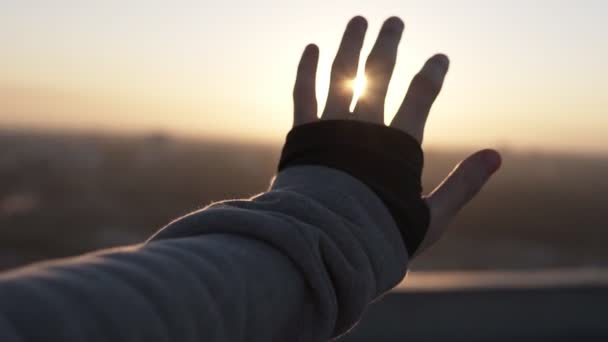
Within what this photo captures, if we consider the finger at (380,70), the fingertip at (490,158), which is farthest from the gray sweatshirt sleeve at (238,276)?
the fingertip at (490,158)

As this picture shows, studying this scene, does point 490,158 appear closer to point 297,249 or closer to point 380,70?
point 380,70

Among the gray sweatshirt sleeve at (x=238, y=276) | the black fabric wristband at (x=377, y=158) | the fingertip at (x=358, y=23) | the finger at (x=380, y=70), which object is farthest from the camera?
the fingertip at (x=358, y=23)

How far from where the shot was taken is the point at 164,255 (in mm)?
556

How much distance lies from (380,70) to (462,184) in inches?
8.6

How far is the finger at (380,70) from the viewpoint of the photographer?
105 centimetres

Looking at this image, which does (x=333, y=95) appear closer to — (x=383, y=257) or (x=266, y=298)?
(x=383, y=257)

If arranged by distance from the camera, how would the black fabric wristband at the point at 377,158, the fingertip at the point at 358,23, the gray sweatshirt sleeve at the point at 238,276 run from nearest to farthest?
the gray sweatshirt sleeve at the point at 238,276 < the black fabric wristband at the point at 377,158 < the fingertip at the point at 358,23

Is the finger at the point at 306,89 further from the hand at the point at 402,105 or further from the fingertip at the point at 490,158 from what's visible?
the fingertip at the point at 490,158

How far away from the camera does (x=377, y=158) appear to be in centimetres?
95

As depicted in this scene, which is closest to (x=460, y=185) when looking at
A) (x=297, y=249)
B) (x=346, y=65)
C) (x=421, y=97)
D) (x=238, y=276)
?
(x=421, y=97)

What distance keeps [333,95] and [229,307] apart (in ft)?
1.99

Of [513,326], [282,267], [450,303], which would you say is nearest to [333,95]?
[282,267]

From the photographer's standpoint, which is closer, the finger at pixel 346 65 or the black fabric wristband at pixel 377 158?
the black fabric wristband at pixel 377 158

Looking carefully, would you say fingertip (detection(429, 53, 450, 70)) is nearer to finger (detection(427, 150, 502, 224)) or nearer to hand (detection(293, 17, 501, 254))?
hand (detection(293, 17, 501, 254))
